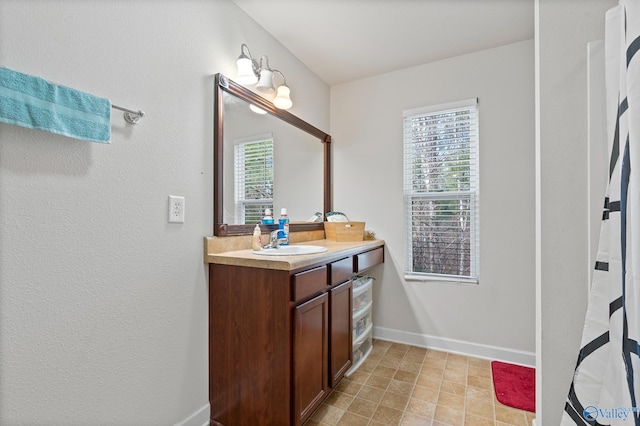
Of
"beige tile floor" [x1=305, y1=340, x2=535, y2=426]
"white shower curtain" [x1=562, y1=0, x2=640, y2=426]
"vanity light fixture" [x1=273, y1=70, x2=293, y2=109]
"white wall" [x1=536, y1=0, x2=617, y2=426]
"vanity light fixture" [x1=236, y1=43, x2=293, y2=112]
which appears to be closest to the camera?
"white shower curtain" [x1=562, y1=0, x2=640, y2=426]

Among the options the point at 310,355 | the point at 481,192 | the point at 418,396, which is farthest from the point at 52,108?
the point at 481,192

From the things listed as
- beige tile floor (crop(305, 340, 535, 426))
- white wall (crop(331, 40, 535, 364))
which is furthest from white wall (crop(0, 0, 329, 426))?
white wall (crop(331, 40, 535, 364))

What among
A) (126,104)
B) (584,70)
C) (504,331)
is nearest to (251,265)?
(126,104)

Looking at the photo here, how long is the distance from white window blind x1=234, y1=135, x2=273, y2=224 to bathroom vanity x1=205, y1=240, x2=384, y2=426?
0.36 m

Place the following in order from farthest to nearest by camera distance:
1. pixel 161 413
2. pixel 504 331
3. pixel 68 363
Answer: pixel 504 331 < pixel 161 413 < pixel 68 363

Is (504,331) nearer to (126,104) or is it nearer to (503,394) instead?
(503,394)

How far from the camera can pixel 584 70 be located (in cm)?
107

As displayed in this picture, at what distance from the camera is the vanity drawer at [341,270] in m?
1.76

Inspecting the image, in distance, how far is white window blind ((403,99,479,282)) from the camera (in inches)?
93.6

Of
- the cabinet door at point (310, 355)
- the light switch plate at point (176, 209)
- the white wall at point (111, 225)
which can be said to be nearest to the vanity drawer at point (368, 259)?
the cabinet door at point (310, 355)

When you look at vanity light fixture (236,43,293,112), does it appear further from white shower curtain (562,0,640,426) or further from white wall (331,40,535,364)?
white shower curtain (562,0,640,426)

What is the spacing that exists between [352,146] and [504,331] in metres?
1.98

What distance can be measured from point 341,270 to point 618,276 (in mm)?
1270

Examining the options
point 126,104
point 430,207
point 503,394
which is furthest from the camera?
point 430,207
